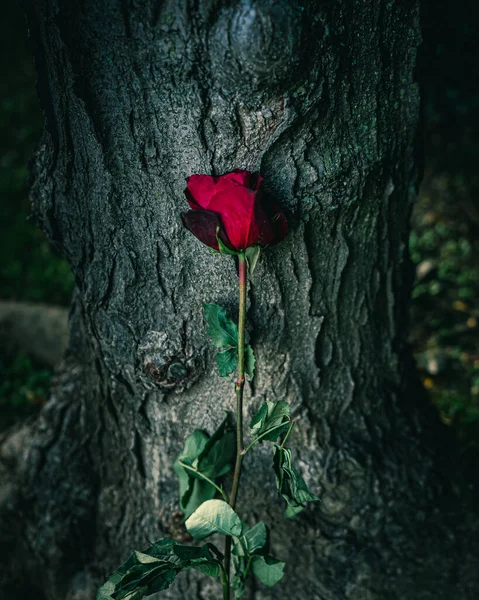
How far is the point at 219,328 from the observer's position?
4.08 feet

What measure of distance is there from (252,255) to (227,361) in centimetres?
27

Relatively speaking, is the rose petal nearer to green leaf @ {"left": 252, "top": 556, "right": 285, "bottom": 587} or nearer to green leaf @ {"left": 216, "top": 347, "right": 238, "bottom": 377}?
green leaf @ {"left": 216, "top": 347, "right": 238, "bottom": 377}

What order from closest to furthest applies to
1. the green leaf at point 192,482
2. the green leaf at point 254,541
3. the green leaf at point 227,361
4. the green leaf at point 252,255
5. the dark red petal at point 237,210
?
the dark red petal at point 237,210
the green leaf at point 252,255
the green leaf at point 227,361
the green leaf at point 254,541
the green leaf at point 192,482

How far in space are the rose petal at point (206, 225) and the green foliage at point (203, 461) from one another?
0.58 metres

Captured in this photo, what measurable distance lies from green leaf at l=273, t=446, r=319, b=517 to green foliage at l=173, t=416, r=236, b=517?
283 millimetres

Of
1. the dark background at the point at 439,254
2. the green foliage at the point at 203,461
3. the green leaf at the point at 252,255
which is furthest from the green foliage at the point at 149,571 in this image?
the dark background at the point at 439,254

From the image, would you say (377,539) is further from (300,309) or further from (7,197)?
(7,197)

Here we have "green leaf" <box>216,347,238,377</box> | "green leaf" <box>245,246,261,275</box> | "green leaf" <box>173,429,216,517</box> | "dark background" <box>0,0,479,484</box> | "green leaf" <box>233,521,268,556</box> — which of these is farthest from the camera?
"dark background" <box>0,0,479,484</box>

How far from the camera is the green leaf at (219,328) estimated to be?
124 centimetres

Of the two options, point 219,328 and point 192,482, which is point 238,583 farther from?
point 219,328

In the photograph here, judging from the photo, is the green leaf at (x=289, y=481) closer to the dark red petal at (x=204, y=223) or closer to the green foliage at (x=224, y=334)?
the green foliage at (x=224, y=334)

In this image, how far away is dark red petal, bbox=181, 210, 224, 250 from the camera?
1.01 m

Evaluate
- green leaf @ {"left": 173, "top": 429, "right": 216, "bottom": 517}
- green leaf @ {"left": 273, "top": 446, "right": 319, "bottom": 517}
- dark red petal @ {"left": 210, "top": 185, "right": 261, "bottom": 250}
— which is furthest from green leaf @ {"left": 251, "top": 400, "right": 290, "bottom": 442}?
dark red petal @ {"left": 210, "top": 185, "right": 261, "bottom": 250}

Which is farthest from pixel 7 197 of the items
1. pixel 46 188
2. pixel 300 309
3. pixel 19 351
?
pixel 300 309
